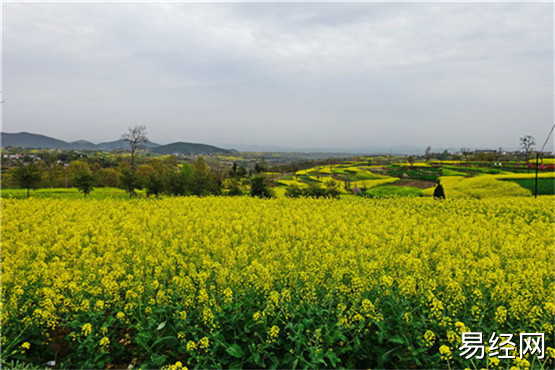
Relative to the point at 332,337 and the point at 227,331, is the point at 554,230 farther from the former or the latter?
the point at 227,331

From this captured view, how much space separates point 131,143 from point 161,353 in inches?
1691

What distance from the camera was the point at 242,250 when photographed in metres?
6.29

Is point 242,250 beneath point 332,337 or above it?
above

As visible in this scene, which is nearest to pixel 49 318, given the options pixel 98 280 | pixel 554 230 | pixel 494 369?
pixel 98 280

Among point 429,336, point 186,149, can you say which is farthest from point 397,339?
point 186,149

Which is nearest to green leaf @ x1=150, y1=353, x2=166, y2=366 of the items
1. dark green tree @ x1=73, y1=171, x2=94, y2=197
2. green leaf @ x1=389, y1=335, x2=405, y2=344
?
green leaf @ x1=389, y1=335, x2=405, y2=344

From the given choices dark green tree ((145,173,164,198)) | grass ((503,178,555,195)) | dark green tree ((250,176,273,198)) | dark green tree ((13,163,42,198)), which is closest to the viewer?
dark green tree ((13,163,42,198))

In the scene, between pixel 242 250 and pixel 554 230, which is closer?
pixel 242 250

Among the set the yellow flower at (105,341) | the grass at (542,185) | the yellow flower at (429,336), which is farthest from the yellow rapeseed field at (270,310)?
the grass at (542,185)

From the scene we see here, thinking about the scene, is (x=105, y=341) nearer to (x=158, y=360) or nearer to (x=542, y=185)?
(x=158, y=360)

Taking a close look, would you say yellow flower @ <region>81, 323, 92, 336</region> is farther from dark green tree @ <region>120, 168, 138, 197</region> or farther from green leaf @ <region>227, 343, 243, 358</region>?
dark green tree @ <region>120, 168, 138, 197</region>

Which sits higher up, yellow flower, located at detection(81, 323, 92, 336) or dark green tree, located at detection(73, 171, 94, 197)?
dark green tree, located at detection(73, 171, 94, 197)

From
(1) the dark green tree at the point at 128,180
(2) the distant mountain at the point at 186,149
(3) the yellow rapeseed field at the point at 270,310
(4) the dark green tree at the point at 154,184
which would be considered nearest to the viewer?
(3) the yellow rapeseed field at the point at 270,310

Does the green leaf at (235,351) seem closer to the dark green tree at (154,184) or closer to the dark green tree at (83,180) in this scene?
the dark green tree at (154,184)
